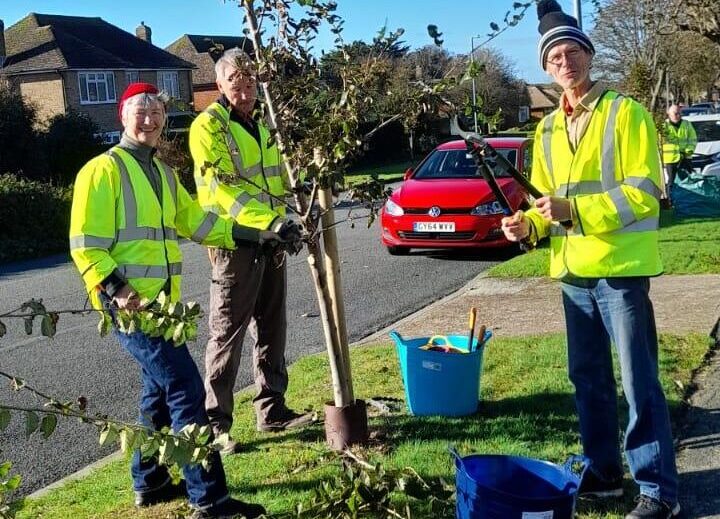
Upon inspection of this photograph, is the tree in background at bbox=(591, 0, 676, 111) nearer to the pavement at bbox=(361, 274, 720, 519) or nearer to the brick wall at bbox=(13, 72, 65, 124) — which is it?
the pavement at bbox=(361, 274, 720, 519)

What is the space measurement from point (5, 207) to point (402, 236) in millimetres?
8478

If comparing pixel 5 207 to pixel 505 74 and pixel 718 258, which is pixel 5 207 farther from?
pixel 505 74

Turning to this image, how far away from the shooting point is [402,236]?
1270 cm

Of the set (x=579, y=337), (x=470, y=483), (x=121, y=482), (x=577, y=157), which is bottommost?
(x=121, y=482)

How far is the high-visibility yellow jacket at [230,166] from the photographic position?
4707mm

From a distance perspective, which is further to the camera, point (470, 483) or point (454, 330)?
point (454, 330)

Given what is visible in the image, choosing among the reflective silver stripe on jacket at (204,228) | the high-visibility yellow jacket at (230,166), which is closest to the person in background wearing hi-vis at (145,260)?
the reflective silver stripe on jacket at (204,228)

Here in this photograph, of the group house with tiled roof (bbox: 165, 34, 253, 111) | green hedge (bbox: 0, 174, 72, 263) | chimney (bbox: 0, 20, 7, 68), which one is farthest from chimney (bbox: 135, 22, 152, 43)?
green hedge (bbox: 0, 174, 72, 263)

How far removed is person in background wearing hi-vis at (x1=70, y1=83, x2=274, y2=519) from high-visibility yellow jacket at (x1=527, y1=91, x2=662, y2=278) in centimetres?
185

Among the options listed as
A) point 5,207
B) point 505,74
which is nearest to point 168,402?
point 5,207

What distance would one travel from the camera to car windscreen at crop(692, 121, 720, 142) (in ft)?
61.6

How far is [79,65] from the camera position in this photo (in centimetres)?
4256

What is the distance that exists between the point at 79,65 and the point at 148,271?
4168 cm

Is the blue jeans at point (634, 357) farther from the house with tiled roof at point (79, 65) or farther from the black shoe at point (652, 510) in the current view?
the house with tiled roof at point (79, 65)
